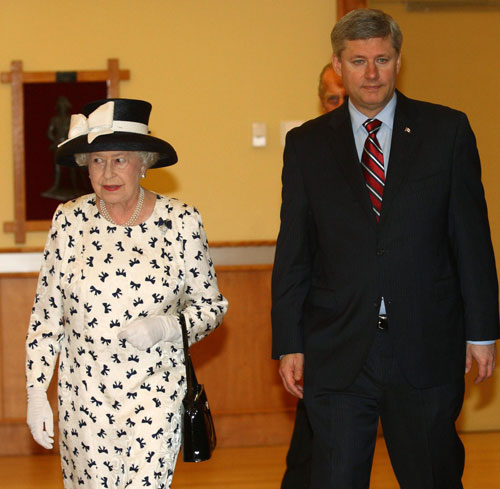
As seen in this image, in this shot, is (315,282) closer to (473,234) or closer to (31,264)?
(473,234)

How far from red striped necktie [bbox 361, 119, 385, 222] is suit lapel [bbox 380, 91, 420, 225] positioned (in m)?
0.04

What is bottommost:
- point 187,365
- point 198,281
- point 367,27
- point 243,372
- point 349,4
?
point 243,372

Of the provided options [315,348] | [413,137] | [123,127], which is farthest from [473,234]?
[123,127]

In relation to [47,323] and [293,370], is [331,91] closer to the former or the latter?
[293,370]

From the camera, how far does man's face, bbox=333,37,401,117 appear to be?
9.46 ft

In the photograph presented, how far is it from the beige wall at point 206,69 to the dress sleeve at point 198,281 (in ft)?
9.25

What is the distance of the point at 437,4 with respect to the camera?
5.72 meters

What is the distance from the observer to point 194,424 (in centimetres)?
297

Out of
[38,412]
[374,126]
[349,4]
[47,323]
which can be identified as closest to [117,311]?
[47,323]

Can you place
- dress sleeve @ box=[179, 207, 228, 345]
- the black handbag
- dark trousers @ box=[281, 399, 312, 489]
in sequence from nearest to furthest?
1. the black handbag
2. dress sleeve @ box=[179, 207, 228, 345]
3. dark trousers @ box=[281, 399, 312, 489]

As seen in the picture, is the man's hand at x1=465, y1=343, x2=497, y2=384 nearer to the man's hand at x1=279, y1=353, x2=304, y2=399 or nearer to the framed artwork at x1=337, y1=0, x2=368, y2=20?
the man's hand at x1=279, y1=353, x2=304, y2=399

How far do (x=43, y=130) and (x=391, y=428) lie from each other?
385 centimetres

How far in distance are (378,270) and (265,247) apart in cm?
317

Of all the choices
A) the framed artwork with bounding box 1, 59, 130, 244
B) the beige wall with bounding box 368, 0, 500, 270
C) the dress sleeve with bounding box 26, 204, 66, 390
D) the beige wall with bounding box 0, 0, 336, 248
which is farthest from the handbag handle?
the beige wall with bounding box 368, 0, 500, 270
